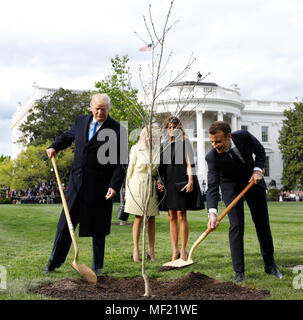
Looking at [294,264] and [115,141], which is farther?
[294,264]

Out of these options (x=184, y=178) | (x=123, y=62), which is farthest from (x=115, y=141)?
(x=123, y=62)

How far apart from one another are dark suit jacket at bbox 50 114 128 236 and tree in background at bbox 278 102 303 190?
5087cm

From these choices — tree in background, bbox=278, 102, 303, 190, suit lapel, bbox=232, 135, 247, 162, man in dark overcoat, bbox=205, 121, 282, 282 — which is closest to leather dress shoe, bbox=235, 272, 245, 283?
man in dark overcoat, bbox=205, 121, 282, 282

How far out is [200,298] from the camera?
428 centimetres

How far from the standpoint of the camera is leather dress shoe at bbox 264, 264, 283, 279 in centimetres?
537

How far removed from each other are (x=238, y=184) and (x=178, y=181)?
1454 millimetres

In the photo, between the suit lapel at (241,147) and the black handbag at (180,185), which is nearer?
the suit lapel at (241,147)

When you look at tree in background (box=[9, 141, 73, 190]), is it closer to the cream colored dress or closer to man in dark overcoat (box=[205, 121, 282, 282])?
the cream colored dress

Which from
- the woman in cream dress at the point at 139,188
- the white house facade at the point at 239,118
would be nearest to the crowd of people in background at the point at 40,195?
the white house facade at the point at 239,118

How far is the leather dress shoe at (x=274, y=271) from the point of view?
537cm

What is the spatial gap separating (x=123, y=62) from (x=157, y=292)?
11830 mm

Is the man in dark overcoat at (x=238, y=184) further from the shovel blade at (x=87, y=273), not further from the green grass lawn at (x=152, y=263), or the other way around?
the shovel blade at (x=87, y=273)

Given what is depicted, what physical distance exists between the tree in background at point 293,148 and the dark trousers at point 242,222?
50327 millimetres
